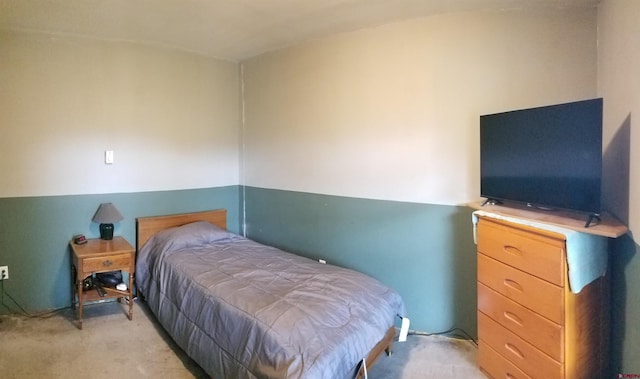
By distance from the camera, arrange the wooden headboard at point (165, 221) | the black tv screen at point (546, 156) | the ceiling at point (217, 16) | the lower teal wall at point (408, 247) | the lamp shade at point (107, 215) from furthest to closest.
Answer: the wooden headboard at point (165, 221), the lamp shade at point (107, 215), the lower teal wall at point (408, 247), the ceiling at point (217, 16), the black tv screen at point (546, 156)

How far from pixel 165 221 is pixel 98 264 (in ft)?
2.47

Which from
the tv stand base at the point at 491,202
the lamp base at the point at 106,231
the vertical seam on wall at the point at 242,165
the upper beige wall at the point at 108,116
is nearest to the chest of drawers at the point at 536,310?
the tv stand base at the point at 491,202

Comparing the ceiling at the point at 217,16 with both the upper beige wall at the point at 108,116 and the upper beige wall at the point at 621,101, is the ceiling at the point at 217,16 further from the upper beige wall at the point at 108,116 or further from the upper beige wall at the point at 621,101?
the upper beige wall at the point at 621,101

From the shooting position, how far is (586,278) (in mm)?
1571

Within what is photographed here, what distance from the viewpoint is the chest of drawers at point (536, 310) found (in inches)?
62.7

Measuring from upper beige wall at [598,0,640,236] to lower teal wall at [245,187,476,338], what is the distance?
85 centimetres

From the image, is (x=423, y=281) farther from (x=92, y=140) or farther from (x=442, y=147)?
(x=92, y=140)

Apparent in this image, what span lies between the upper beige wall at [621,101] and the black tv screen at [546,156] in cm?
12

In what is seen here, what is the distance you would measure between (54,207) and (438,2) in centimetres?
335

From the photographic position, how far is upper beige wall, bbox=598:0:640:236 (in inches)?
57.3

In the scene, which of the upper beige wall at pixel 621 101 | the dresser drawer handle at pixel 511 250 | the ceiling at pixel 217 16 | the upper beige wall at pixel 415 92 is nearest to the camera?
the upper beige wall at pixel 621 101

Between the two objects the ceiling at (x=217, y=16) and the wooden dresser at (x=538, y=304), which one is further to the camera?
the ceiling at (x=217, y=16)

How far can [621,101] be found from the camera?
1.61m

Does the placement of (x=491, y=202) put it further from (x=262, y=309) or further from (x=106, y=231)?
(x=106, y=231)
